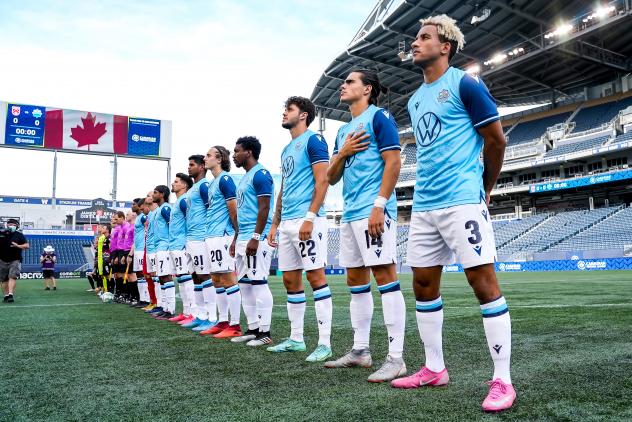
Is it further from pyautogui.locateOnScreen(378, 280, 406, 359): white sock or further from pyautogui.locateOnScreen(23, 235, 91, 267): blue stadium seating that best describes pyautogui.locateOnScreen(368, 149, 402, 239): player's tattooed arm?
pyautogui.locateOnScreen(23, 235, 91, 267): blue stadium seating

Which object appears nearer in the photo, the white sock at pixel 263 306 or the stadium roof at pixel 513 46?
the white sock at pixel 263 306

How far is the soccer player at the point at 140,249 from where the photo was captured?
9565 millimetres

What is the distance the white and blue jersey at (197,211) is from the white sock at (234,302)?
0.94 m

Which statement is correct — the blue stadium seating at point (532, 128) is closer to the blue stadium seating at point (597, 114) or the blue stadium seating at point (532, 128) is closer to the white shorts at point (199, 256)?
the blue stadium seating at point (597, 114)

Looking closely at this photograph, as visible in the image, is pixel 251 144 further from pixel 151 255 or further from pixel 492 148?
pixel 151 255

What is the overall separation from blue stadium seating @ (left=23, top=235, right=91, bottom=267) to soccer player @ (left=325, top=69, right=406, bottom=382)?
120 feet

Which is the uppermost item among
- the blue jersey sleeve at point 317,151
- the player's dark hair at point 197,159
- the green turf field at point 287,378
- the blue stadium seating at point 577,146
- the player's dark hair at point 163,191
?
the blue stadium seating at point 577,146

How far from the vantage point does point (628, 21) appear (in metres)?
28.6

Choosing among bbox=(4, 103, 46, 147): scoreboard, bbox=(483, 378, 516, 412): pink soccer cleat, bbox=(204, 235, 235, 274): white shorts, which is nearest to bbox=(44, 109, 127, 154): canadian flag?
bbox=(4, 103, 46, 147): scoreboard

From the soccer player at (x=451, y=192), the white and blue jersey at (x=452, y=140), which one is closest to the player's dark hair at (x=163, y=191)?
the soccer player at (x=451, y=192)

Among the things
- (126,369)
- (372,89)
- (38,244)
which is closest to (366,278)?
(372,89)

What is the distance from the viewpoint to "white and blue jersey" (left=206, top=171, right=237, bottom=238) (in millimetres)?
6008

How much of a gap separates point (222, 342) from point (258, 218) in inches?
52.5

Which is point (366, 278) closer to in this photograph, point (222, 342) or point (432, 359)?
point (432, 359)
